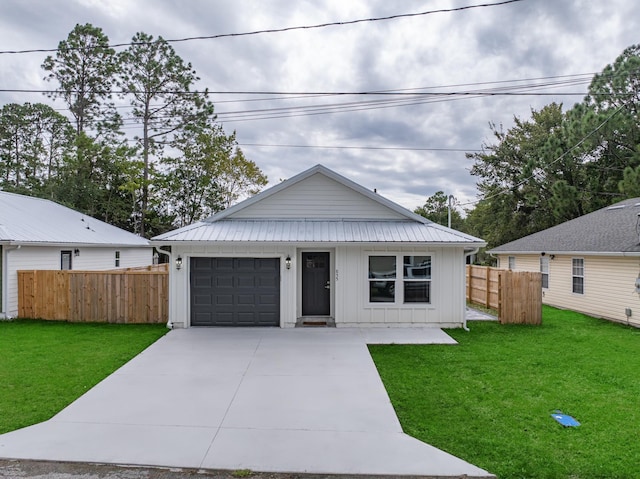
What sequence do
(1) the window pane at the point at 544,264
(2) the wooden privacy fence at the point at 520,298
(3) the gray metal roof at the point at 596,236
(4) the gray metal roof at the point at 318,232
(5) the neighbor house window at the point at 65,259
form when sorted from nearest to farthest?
(4) the gray metal roof at the point at 318,232 → (2) the wooden privacy fence at the point at 520,298 → (3) the gray metal roof at the point at 596,236 → (5) the neighbor house window at the point at 65,259 → (1) the window pane at the point at 544,264

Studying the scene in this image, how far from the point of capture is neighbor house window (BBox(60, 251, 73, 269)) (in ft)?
47.3

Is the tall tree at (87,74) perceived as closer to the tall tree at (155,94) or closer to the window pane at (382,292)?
the tall tree at (155,94)

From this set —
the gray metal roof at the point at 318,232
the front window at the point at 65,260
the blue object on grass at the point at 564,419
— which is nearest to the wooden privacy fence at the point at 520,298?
the gray metal roof at the point at 318,232

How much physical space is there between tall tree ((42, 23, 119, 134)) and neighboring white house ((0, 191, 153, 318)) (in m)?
10.1

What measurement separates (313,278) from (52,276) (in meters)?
7.74

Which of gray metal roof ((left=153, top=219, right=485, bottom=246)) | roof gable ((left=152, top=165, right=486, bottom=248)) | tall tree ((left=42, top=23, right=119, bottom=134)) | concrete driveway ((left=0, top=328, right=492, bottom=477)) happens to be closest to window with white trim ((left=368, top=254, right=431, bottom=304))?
gray metal roof ((left=153, top=219, right=485, bottom=246))

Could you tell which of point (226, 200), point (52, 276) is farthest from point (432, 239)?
point (226, 200)

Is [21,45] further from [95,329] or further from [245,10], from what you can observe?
[95,329]

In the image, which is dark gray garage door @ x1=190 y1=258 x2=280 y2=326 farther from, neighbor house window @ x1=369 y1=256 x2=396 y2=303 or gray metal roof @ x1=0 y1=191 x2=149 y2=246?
gray metal roof @ x1=0 y1=191 x2=149 y2=246

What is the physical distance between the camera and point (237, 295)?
10.6m

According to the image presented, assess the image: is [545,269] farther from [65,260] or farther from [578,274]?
[65,260]

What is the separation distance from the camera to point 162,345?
8.60 metres

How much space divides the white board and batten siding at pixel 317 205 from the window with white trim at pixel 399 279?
172 cm

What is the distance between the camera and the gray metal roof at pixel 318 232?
33.1ft
